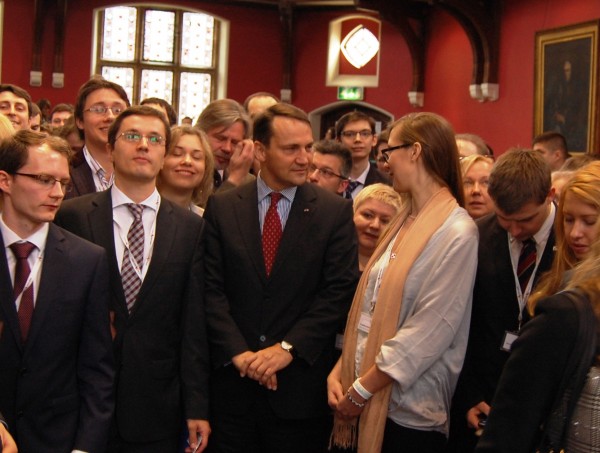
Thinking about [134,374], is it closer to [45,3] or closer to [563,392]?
[563,392]

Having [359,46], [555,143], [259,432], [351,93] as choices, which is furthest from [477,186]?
[359,46]

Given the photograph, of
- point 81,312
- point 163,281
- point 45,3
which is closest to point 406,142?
point 163,281

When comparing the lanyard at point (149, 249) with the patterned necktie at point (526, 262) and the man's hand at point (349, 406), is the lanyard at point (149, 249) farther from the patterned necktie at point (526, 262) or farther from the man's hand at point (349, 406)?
the patterned necktie at point (526, 262)

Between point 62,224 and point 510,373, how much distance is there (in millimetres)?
1775

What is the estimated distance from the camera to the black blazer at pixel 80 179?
136 inches

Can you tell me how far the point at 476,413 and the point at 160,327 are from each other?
1109 mm

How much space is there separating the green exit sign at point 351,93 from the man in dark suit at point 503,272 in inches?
386

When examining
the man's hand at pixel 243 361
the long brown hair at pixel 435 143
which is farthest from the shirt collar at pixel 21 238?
the long brown hair at pixel 435 143

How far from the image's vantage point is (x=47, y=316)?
267 cm

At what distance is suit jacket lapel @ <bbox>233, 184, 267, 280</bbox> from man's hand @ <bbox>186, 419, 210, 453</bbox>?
0.54 meters

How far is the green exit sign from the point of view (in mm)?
12758

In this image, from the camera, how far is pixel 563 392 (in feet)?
5.80

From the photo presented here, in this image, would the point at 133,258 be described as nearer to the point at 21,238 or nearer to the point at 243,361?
the point at 21,238

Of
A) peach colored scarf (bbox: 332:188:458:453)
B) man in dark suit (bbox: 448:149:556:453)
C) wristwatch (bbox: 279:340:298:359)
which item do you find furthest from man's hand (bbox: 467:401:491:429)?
wristwatch (bbox: 279:340:298:359)
